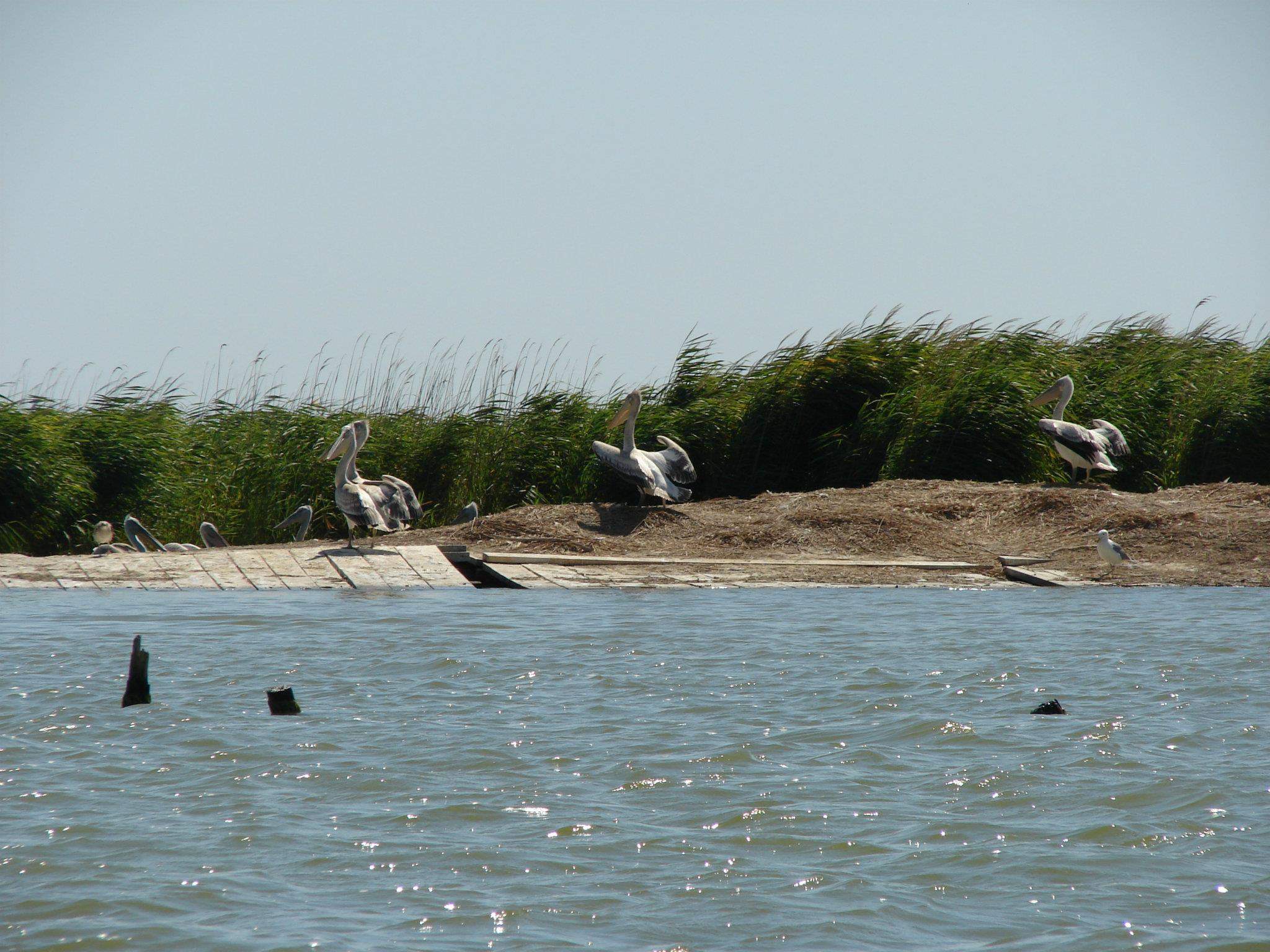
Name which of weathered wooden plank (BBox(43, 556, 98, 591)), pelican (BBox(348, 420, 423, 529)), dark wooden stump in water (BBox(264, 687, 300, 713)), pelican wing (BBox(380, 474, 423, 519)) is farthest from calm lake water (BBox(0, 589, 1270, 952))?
pelican wing (BBox(380, 474, 423, 519))

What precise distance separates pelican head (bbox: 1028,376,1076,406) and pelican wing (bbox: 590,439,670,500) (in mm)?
3920

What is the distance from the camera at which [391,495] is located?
1020cm

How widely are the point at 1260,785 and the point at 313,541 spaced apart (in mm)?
8278

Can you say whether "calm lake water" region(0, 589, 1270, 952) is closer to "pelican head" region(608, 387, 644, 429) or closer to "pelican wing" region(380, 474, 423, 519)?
"pelican wing" region(380, 474, 423, 519)

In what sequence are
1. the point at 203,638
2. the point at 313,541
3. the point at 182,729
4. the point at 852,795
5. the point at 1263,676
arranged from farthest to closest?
the point at 313,541 → the point at 203,638 → the point at 1263,676 → the point at 182,729 → the point at 852,795

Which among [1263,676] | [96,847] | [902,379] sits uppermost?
[902,379]

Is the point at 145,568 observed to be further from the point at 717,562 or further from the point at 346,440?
the point at 717,562

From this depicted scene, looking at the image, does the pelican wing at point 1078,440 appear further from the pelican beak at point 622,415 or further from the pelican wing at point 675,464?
the pelican beak at point 622,415

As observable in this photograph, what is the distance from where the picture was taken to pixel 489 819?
3.79 meters

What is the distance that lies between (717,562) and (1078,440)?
3.77 metres

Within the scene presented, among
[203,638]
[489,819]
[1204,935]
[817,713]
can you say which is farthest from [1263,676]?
[203,638]

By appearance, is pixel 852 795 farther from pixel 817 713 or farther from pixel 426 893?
pixel 426 893

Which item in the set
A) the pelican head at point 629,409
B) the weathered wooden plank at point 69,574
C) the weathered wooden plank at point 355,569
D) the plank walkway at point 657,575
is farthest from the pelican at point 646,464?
the weathered wooden plank at point 69,574

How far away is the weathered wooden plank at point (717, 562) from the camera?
9602 millimetres
